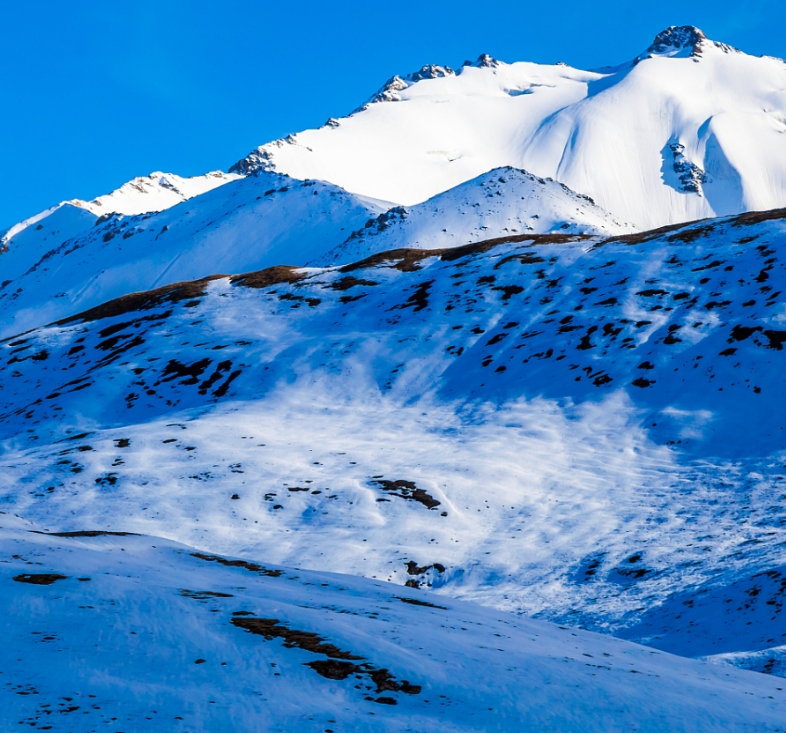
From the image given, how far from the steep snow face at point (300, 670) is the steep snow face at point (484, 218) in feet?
283

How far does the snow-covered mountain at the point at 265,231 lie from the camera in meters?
104

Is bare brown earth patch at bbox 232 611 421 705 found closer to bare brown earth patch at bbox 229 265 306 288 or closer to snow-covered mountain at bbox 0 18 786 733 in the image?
snow-covered mountain at bbox 0 18 786 733

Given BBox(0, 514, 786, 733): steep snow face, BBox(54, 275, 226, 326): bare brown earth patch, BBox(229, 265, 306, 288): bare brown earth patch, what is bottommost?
BBox(0, 514, 786, 733): steep snow face

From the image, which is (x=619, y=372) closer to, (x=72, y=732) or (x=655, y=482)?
(x=655, y=482)

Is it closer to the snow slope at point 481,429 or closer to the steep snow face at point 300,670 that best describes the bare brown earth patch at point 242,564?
the steep snow face at point 300,670

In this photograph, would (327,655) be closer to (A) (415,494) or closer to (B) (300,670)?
(B) (300,670)

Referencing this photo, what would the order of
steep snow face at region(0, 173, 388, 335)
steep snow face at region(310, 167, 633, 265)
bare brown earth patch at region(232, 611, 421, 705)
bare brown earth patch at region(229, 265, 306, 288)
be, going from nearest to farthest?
1. bare brown earth patch at region(232, 611, 421, 705)
2. bare brown earth patch at region(229, 265, 306, 288)
3. steep snow face at region(310, 167, 633, 265)
4. steep snow face at region(0, 173, 388, 335)

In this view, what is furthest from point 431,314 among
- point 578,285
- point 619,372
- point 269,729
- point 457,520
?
point 269,729

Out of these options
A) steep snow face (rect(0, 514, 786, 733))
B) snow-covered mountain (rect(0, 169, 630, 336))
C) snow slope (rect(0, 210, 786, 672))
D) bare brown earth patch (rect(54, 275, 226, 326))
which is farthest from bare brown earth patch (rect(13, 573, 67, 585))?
snow-covered mountain (rect(0, 169, 630, 336))

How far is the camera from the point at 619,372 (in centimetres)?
3547

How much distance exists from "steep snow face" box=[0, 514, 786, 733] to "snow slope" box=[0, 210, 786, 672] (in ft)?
15.8

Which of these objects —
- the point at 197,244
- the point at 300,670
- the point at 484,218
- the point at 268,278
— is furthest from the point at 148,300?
the point at 197,244

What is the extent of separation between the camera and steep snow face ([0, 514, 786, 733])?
8008 millimetres

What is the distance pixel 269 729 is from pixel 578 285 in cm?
4006
